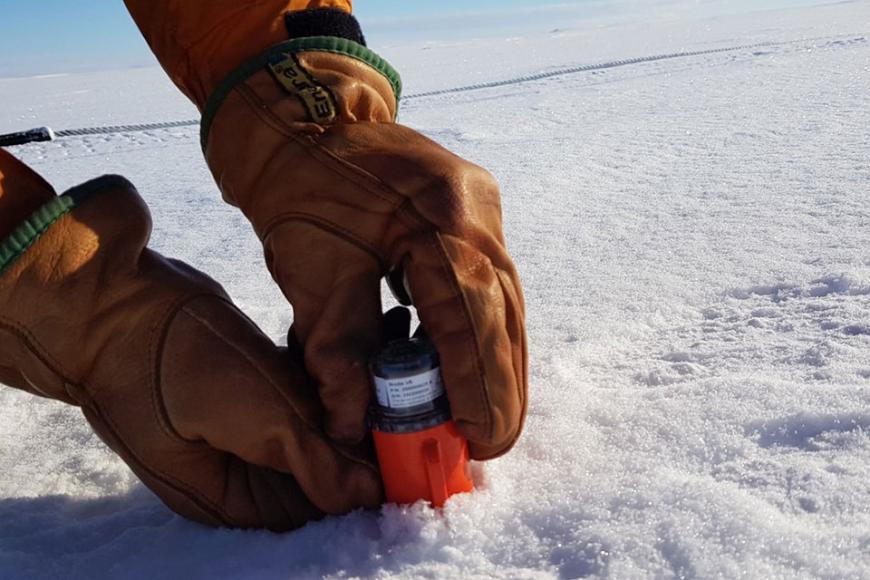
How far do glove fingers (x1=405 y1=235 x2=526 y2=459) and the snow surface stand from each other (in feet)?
0.42

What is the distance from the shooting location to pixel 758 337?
4.51ft

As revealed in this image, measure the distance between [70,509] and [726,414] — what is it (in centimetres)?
91

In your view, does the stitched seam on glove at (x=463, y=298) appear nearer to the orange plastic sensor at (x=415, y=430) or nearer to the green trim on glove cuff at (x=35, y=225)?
the orange plastic sensor at (x=415, y=430)

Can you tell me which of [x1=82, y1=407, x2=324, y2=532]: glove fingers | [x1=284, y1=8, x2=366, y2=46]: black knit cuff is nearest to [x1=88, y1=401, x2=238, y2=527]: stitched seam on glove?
[x1=82, y1=407, x2=324, y2=532]: glove fingers

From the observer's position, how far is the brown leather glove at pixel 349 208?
2.95 ft

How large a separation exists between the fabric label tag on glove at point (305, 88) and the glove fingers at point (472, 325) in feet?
0.76

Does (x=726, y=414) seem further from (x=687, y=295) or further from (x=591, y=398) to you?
(x=687, y=295)

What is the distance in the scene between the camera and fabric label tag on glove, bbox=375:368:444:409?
0.89 m

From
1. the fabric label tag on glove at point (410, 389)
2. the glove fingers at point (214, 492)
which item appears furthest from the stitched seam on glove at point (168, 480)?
the fabric label tag on glove at point (410, 389)

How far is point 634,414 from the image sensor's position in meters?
1.13

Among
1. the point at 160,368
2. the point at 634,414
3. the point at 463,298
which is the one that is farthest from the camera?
the point at 634,414

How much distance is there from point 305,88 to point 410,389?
40cm

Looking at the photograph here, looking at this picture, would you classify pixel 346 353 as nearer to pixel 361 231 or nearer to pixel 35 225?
pixel 361 231

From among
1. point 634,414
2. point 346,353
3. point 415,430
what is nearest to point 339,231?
point 346,353
